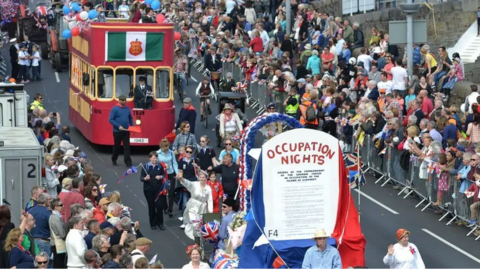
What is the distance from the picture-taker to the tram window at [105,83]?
30.8m

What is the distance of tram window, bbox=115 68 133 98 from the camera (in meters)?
30.7

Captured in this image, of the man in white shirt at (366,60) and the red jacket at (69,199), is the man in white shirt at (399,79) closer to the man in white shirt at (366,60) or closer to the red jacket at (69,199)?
the man in white shirt at (366,60)

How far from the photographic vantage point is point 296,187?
62.7 feet

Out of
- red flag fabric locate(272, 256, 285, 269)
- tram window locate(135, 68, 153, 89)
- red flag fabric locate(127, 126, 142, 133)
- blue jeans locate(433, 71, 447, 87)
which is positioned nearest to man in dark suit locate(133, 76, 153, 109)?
tram window locate(135, 68, 153, 89)

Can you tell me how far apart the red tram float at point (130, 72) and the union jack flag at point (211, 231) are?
1000cm

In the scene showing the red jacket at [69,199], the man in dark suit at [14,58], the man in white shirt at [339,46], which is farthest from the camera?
the man in dark suit at [14,58]

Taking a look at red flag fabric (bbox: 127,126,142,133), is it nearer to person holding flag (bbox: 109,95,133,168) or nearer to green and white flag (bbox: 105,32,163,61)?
person holding flag (bbox: 109,95,133,168)

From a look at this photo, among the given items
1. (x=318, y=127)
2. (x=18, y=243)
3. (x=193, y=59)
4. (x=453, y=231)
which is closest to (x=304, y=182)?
(x=18, y=243)

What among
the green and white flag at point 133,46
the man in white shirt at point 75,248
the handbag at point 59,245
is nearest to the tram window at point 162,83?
the green and white flag at point 133,46

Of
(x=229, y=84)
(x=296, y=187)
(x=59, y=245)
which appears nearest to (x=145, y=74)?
(x=229, y=84)

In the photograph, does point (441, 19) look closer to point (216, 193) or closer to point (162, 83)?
point (162, 83)

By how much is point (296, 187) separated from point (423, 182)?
7882 millimetres

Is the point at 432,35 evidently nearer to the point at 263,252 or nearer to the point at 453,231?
the point at 453,231

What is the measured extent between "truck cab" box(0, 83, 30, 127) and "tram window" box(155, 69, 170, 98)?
21.8ft
